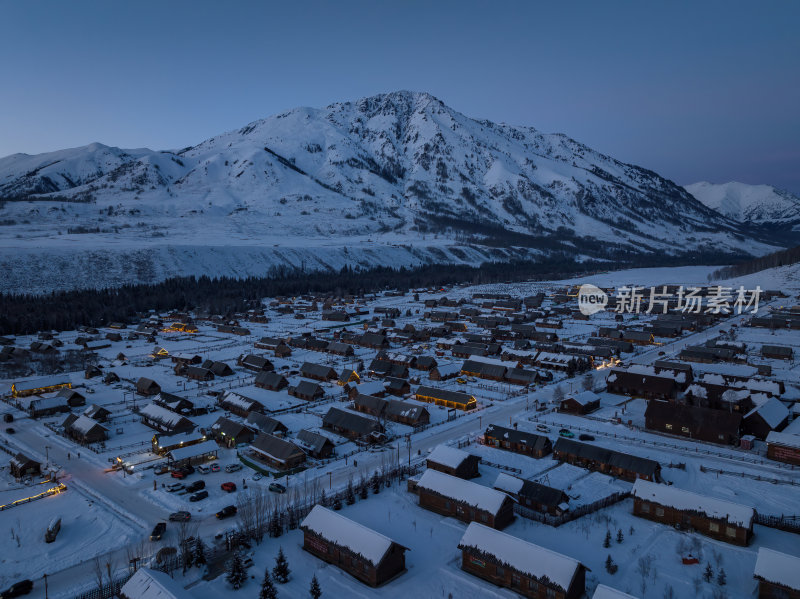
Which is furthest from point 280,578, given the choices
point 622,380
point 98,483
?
point 622,380

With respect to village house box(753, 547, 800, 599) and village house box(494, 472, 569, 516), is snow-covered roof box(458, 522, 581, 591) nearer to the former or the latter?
village house box(494, 472, 569, 516)

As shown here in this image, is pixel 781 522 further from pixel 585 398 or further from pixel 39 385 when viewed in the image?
pixel 39 385

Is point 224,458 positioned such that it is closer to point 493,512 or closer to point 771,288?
point 493,512

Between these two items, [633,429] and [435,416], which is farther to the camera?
[435,416]

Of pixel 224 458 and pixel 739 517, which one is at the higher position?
pixel 739 517

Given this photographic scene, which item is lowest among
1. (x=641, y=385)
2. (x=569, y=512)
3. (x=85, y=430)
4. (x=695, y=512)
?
(x=85, y=430)

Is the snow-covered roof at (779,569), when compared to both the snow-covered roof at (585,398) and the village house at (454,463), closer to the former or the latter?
the village house at (454,463)

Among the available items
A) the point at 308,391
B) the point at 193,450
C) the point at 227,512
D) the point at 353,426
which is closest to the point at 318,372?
the point at 308,391
